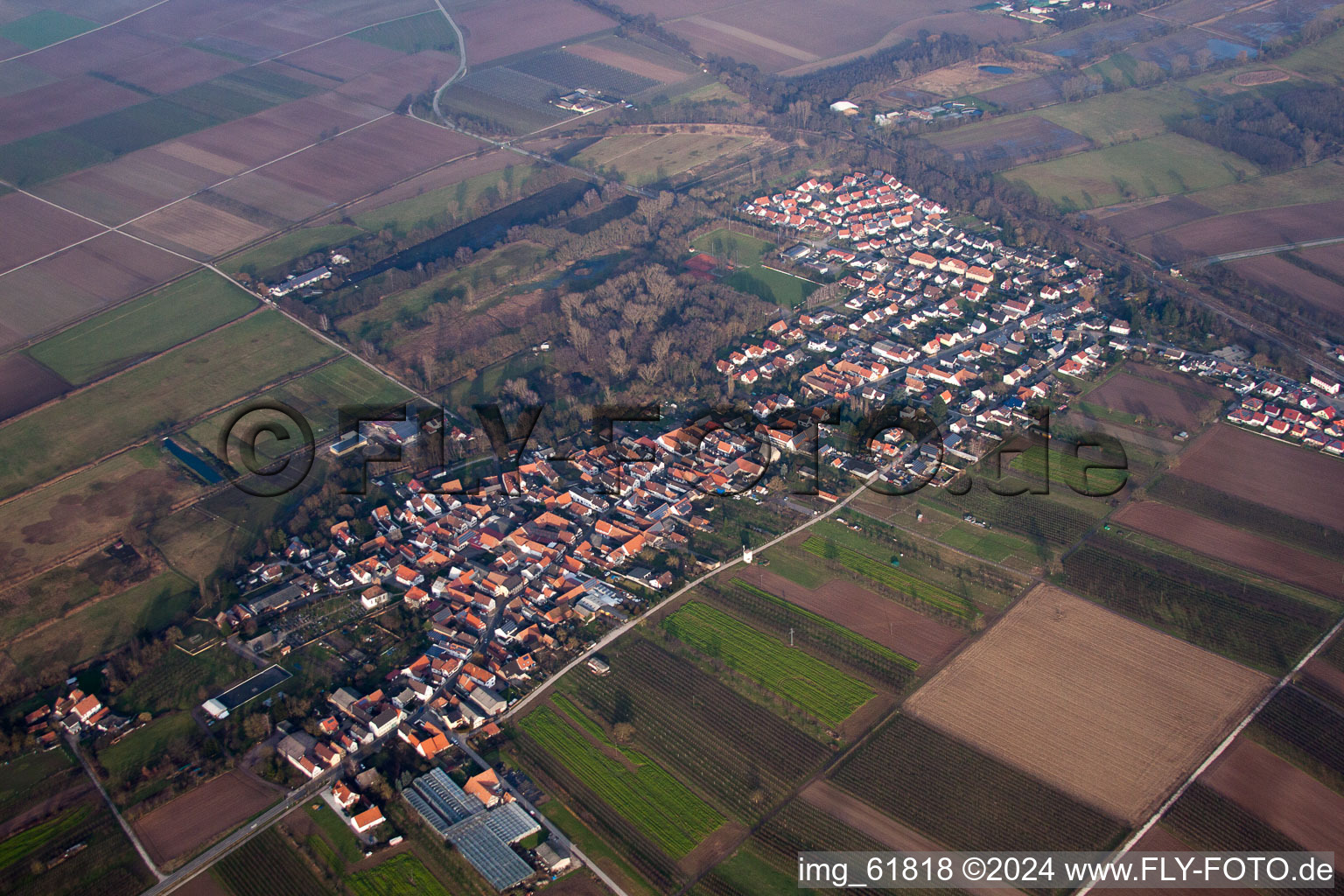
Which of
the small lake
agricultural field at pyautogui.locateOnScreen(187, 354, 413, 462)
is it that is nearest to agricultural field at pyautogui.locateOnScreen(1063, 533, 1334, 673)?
agricultural field at pyautogui.locateOnScreen(187, 354, 413, 462)

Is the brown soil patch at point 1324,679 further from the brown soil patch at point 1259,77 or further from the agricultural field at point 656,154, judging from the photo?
the brown soil patch at point 1259,77

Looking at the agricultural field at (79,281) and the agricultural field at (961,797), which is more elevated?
the agricultural field at (79,281)

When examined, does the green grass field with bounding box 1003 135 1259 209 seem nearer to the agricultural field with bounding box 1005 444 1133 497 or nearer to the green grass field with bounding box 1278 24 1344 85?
the green grass field with bounding box 1278 24 1344 85

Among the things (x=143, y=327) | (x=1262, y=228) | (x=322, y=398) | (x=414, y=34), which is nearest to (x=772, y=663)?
(x=322, y=398)

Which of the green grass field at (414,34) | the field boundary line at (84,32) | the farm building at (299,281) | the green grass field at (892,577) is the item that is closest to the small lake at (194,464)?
the farm building at (299,281)

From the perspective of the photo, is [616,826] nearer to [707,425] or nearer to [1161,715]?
[1161,715]
